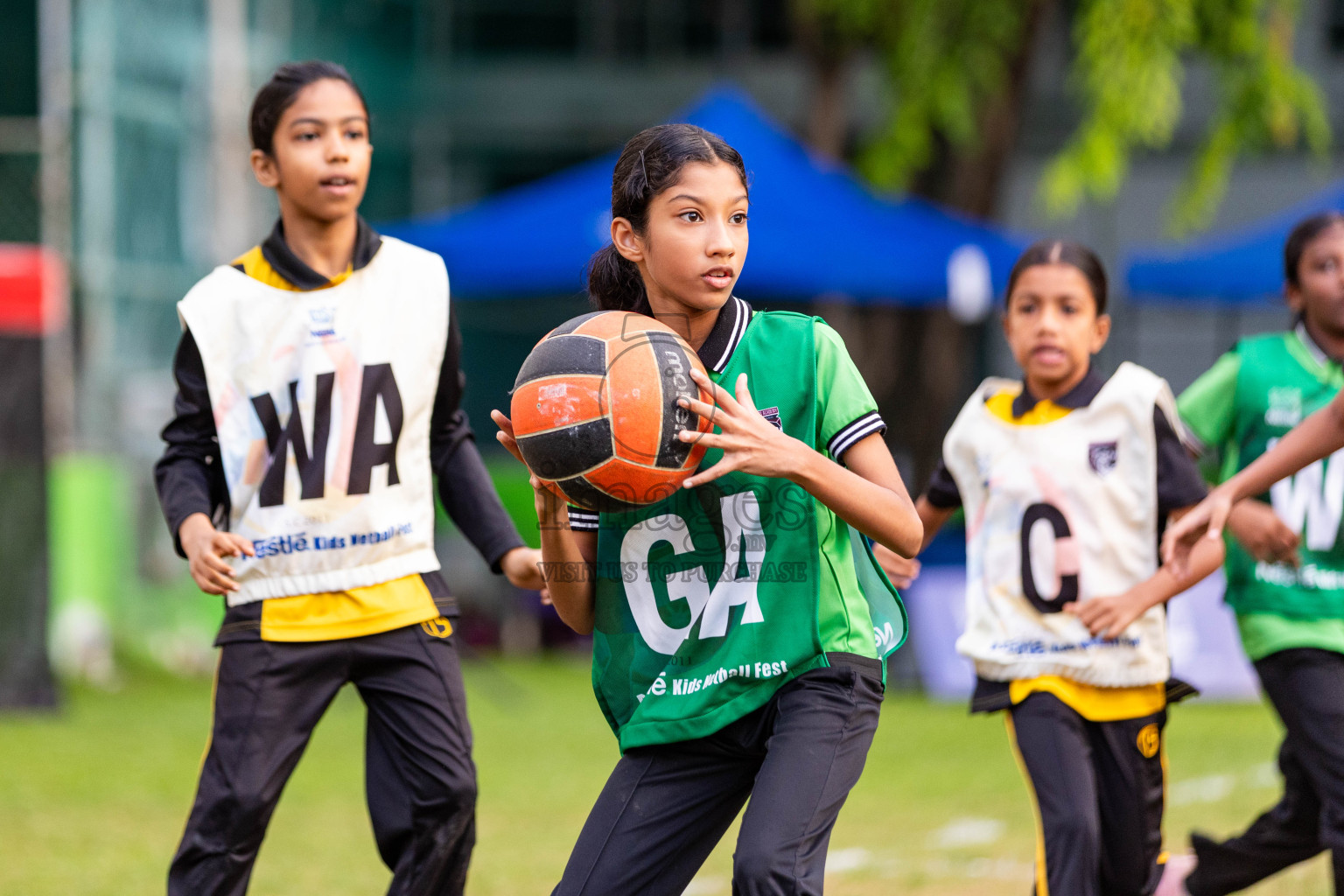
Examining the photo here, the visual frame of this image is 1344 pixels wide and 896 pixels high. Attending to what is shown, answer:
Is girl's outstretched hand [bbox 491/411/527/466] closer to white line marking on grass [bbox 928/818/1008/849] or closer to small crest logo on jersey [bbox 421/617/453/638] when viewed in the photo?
small crest logo on jersey [bbox 421/617/453/638]

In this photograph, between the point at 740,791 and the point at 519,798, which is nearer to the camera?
the point at 740,791

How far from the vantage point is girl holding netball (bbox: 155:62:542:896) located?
4.10 m

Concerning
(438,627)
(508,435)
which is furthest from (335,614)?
(508,435)

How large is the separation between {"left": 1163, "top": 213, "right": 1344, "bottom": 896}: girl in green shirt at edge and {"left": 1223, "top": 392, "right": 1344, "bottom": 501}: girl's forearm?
0.27 m

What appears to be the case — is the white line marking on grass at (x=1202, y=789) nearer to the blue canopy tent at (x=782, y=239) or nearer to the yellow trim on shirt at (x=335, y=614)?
the yellow trim on shirt at (x=335, y=614)

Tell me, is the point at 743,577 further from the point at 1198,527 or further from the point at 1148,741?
the point at 1148,741

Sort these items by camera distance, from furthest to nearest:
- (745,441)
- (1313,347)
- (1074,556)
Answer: (1313,347) < (1074,556) < (745,441)

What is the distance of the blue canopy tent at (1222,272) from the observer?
1312cm

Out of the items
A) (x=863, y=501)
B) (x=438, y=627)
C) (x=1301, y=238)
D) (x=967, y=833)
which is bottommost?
(x=967, y=833)

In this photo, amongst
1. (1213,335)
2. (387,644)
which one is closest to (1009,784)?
A: (387,644)

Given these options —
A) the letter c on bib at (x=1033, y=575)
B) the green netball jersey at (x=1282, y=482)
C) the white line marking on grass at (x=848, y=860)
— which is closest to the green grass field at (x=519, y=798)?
the white line marking on grass at (x=848, y=860)

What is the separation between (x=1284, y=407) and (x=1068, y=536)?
90 cm

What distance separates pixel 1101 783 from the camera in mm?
4441

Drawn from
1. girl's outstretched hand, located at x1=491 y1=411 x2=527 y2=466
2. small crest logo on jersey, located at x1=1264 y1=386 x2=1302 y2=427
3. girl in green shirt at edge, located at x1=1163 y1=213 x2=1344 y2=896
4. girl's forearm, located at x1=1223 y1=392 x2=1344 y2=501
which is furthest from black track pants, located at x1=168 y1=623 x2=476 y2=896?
small crest logo on jersey, located at x1=1264 y1=386 x2=1302 y2=427
